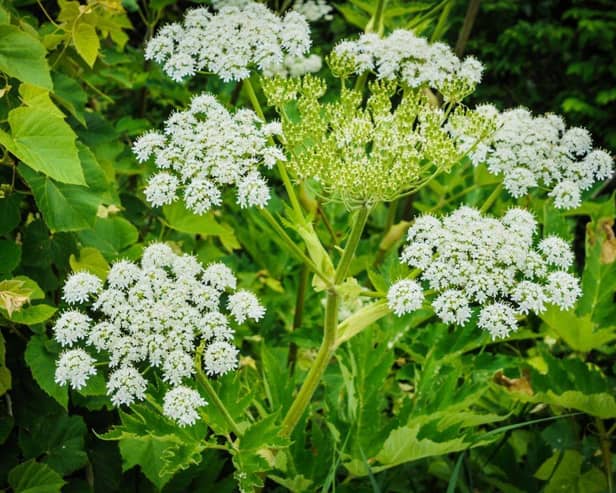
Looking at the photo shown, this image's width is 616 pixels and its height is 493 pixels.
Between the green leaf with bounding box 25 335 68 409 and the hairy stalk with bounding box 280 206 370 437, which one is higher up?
the hairy stalk with bounding box 280 206 370 437

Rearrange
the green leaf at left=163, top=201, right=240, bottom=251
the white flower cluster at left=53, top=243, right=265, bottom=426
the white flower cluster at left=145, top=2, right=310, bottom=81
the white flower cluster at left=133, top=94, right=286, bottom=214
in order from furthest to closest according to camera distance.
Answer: the green leaf at left=163, top=201, right=240, bottom=251
the white flower cluster at left=145, top=2, right=310, bottom=81
the white flower cluster at left=133, top=94, right=286, bottom=214
the white flower cluster at left=53, top=243, right=265, bottom=426

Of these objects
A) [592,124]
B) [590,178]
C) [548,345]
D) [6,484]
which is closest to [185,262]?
[6,484]

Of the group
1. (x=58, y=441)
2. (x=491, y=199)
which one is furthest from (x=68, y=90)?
(x=491, y=199)

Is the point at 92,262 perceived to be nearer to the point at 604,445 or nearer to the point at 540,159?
the point at 540,159

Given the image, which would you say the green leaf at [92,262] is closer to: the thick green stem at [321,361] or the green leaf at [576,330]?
the thick green stem at [321,361]

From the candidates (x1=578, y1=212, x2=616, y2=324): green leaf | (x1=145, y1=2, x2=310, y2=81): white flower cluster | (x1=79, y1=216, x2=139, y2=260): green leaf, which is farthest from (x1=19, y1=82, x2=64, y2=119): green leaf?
(x1=578, y1=212, x2=616, y2=324): green leaf

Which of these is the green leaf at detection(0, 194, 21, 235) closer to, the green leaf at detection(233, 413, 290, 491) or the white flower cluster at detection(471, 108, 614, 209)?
the green leaf at detection(233, 413, 290, 491)
